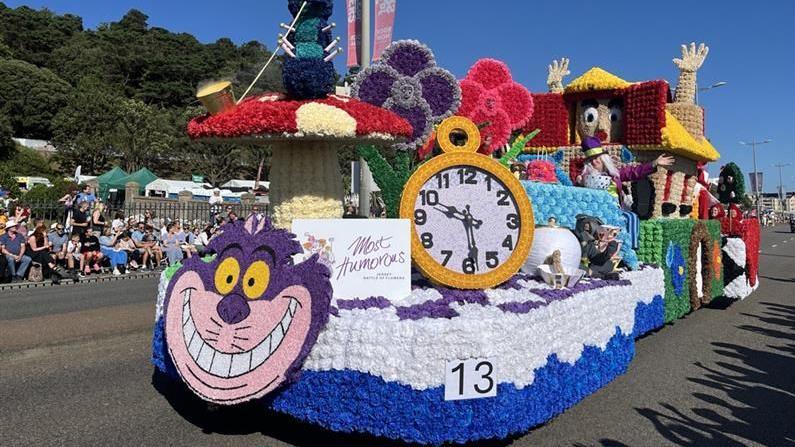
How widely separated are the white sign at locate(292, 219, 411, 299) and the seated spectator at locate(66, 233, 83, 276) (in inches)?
392

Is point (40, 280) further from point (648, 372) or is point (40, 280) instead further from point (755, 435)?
point (755, 435)

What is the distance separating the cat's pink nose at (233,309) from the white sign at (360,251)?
540mm

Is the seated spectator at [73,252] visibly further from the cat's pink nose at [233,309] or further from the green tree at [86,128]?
Result: the green tree at [86,128]

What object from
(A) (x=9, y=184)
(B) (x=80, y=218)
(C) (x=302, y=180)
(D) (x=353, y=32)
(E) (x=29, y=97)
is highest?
(E) (x=29, y=97)

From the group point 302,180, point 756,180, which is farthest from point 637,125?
point 756,180

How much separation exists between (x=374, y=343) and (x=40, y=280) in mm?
10376

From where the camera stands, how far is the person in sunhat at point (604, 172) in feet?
21.4

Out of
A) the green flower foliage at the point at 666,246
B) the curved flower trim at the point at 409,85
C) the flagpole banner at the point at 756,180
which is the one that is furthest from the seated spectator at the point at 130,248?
the flagpole banner at the point at 756,180

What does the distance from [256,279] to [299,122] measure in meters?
1.17

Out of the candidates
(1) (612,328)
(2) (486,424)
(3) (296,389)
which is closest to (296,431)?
(3) (296,389)

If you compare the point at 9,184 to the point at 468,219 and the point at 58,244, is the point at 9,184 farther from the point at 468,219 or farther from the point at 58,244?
the point at 468,219

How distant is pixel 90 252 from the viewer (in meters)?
12.2

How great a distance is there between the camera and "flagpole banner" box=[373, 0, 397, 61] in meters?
10.3

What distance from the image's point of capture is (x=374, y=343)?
10.8 feet
